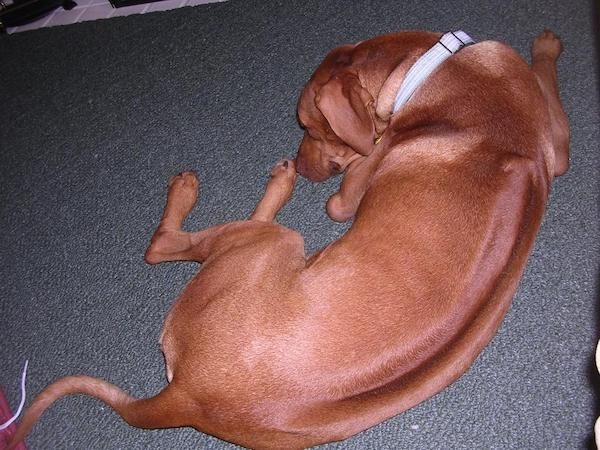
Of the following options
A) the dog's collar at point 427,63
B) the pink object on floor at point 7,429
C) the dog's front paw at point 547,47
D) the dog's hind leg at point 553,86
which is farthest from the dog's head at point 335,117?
the pink object on floor at point 7,429

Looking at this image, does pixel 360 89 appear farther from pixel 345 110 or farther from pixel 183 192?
pixel 183 192

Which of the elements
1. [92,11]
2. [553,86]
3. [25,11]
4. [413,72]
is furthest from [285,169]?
[25,11]

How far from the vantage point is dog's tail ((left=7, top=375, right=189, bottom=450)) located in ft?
7.07

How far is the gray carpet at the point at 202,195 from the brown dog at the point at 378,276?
544mm

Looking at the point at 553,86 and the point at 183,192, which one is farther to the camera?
the point at 183,192

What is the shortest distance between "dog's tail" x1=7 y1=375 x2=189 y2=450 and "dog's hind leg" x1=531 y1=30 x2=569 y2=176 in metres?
2.00

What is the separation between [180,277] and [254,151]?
84cm

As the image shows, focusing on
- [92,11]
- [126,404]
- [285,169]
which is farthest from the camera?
[92,11]

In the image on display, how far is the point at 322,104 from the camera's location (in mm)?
2592

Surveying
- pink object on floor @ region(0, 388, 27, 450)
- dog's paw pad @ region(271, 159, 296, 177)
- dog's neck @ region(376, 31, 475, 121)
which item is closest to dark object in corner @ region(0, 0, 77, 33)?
dog's paw pad @ region(271, 159, 296, 177)

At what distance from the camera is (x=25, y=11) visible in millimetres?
4941

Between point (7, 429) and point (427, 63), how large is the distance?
2.59m

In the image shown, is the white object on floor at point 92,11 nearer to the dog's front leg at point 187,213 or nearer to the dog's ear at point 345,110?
the dog's front leg at point 187,213

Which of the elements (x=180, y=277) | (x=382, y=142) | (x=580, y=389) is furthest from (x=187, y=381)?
(x=580, y=389)
